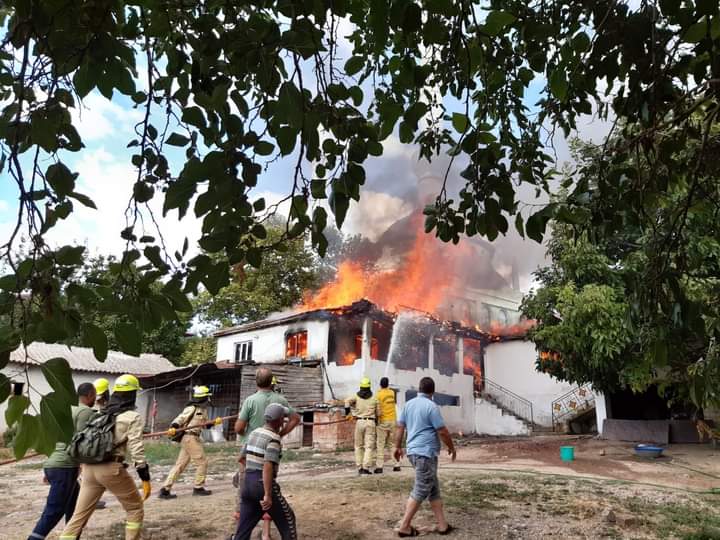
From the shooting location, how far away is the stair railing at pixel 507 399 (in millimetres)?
23031

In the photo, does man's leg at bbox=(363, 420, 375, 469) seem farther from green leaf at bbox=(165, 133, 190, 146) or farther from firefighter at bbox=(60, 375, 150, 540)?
green leaf at bbox=(165, 133, 190, 146)

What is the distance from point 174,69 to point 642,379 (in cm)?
1343

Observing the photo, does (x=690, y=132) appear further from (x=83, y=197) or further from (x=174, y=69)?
(x=83, y=197)

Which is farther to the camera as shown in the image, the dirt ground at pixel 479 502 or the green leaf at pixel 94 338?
the dirt ground at pixel 479 502

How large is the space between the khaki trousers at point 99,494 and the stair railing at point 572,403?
19256 millimetres

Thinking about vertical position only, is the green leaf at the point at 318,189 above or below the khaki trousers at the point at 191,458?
above

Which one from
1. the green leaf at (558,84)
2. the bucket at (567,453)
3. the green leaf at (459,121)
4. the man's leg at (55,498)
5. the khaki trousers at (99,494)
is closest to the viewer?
the green leaf at (459,121)

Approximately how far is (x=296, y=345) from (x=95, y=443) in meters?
15.5

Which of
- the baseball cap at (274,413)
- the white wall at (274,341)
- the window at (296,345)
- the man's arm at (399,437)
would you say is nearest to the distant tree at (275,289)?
the white wall at (274,341)

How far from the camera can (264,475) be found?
14.4 ft

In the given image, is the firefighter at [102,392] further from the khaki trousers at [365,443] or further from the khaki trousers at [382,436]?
the khaki trousers at [382,436]

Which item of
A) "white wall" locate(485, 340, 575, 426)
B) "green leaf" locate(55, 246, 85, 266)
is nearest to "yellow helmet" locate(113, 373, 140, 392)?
"green leaf" locate(55, 246, 85, 266)

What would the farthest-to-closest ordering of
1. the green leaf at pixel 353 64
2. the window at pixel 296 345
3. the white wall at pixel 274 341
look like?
the window at pixel 296 345 < the white wall at pixel 274 341 < the green leaf at pixel 353 64

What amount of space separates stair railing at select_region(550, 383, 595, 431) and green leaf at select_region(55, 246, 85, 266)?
21497 millimetres
